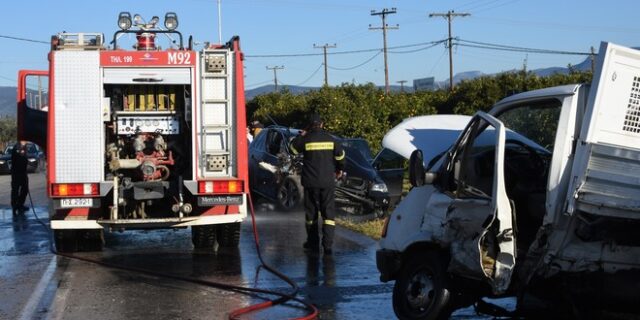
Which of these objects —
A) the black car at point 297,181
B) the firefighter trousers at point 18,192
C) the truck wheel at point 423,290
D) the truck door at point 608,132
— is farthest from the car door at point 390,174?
the truck door at point 608,132

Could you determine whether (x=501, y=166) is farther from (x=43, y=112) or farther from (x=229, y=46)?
(x=43, y=112)

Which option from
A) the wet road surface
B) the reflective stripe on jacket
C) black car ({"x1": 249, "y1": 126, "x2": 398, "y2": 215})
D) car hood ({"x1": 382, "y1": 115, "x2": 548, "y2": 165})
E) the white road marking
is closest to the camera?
car hood ({"x1": 382, "y1": 115, "x2": 548, "y2": 165})

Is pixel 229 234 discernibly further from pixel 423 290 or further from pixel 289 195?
pixel 423 290

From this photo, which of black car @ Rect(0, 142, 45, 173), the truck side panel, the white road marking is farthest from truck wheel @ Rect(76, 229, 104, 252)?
black car @ Rect(0, 142, 45, 173)

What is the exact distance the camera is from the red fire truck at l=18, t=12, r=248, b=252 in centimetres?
1051

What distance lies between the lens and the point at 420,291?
684cm

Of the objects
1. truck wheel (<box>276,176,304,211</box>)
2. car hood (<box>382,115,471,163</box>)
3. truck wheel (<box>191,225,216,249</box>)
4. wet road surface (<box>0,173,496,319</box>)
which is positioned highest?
car hood (<box>382,115,471,163</box>)

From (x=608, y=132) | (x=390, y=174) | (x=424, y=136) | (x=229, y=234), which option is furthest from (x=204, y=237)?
(x=608, y=132)

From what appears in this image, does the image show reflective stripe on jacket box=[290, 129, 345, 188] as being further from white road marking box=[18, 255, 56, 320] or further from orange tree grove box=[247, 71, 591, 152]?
orange tree grove box=[247, 71, 591, 152]

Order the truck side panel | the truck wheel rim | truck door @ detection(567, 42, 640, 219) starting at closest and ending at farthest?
truck door @ detection(567, 42, 640, 219), the truck wheel rim, the truck side panel

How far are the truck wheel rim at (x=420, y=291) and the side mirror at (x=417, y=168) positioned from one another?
2.37 ft

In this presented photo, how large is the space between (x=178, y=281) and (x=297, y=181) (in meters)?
6.76

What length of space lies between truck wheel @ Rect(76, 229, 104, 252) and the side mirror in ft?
19.8

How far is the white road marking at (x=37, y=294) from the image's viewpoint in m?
7.70
